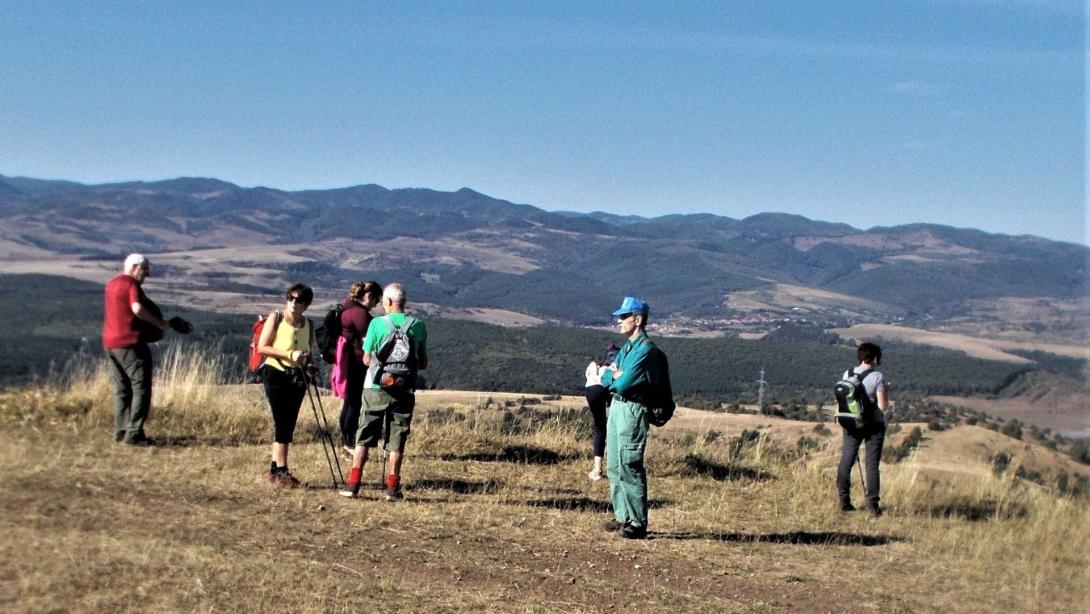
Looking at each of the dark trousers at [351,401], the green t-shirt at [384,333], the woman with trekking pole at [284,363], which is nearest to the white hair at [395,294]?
the green t-shirt at [384,333]

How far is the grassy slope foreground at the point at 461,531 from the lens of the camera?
20.4 feet

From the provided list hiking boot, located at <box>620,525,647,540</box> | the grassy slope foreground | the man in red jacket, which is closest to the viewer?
the grassy slope foreground

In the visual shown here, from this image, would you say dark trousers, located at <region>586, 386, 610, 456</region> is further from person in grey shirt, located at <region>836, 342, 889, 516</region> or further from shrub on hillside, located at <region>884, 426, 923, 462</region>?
shrub on hillside, located at <region>884, 426, 923, 462</region>

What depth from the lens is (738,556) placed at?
329 inches

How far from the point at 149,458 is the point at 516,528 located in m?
3.18

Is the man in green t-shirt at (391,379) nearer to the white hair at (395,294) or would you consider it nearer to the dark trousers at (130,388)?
the white hair at (395,294)

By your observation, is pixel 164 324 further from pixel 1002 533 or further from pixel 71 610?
pixel 1002 533

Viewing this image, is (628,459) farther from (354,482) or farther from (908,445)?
(908,445)

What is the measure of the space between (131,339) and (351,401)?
1972 mm

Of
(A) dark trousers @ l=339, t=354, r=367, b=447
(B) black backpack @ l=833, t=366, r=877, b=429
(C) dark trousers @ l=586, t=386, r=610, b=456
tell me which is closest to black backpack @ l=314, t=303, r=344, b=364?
(A) dark trousers @ l=339, t=354, r=367, b=447

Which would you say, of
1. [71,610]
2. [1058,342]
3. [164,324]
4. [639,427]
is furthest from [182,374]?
[1058,342]

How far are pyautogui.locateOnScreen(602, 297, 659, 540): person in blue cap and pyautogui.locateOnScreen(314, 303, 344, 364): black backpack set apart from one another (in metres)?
2.72

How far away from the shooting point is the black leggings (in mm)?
8703

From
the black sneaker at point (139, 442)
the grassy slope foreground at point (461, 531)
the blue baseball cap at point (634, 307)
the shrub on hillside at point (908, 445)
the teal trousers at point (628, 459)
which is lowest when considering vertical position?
the shrub on hillside at point (908, 445)
